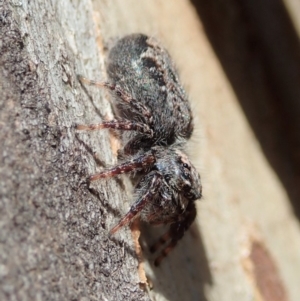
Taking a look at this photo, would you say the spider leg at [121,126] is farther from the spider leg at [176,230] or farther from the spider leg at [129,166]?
the spider leg at [176,230]

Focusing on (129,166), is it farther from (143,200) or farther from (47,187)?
(47,187)

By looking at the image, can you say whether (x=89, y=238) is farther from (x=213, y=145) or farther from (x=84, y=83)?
(x=213, y=145)

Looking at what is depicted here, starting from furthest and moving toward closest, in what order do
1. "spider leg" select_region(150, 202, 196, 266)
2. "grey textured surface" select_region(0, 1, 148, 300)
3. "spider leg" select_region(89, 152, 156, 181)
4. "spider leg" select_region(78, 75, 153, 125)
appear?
"spider leg" select_region(150, 202, 196, 266) → "spider leg" select_region(78, 75, 153, 125) → "spider leg" select_region(89, 152, 156, 181) → "grey textured surface" select_region(0, 1, 148, 300)

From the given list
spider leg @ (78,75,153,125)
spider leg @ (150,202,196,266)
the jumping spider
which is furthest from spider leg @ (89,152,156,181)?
spider leg @ (150,202,196,266)

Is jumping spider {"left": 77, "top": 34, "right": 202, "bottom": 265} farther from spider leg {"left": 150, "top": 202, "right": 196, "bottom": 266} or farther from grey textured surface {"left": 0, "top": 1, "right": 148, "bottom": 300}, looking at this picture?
grey textured surface {"left": 0, "top": 1, "right": 148, "bottom": 300}

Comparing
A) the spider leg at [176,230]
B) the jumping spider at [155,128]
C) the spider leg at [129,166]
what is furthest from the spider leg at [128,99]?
the spider leg at [176,230]

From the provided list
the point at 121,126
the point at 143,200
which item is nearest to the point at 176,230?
the point at 143,200

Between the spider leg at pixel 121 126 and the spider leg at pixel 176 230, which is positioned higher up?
the spider leg at pixel 121 126
